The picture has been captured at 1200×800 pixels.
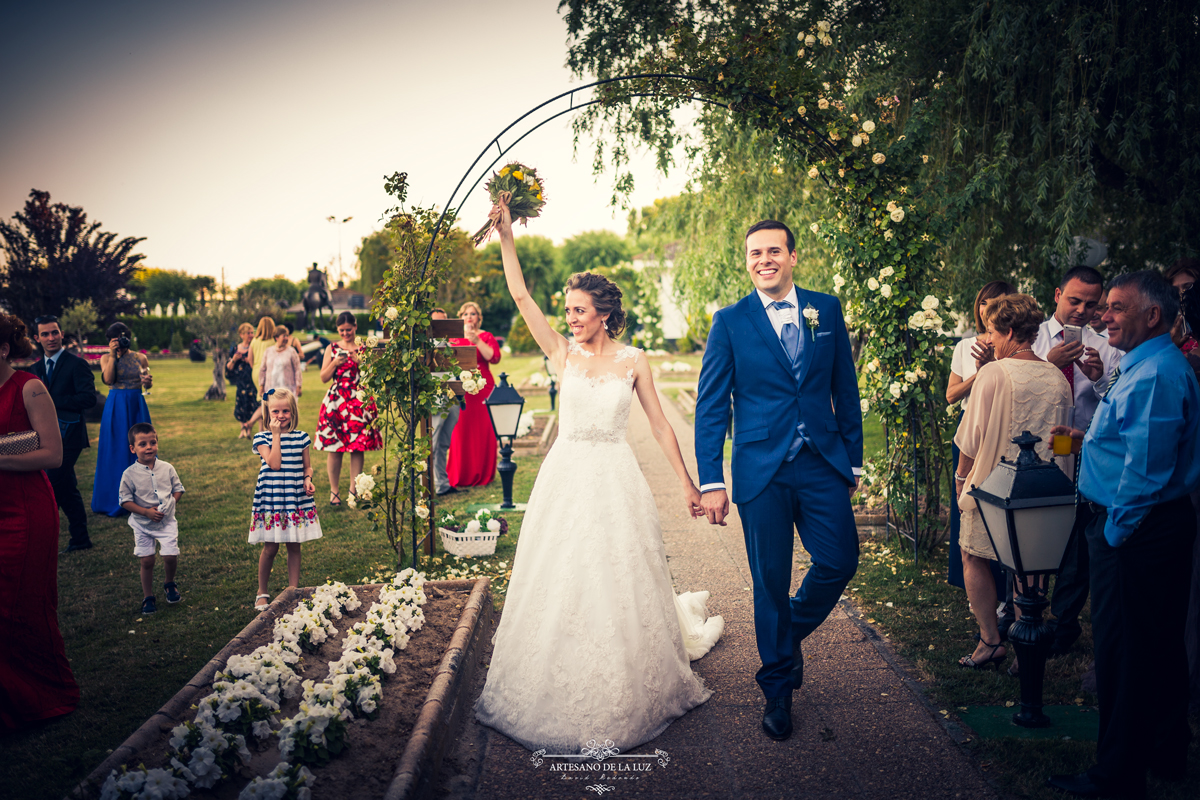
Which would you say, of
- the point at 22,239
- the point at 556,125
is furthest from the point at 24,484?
the point at 22,239

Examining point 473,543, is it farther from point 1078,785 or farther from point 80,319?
point 80,319

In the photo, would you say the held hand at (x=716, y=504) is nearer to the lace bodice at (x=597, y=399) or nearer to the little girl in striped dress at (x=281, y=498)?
the lace bodice at (x=597, y=399)

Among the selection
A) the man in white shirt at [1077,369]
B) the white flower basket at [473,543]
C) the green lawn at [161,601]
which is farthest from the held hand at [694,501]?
the white flower basket at [473,543]

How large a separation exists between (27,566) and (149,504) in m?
1.56

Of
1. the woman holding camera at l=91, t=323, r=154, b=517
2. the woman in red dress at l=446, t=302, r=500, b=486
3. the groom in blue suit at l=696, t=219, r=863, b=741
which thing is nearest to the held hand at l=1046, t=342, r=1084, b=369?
the groom in blue suit at l=696, t=219, r=863, b=741

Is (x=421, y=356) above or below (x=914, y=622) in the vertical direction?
above

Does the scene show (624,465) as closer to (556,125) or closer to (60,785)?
(60,785)

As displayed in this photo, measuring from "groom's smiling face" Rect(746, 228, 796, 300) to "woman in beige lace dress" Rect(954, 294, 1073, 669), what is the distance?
1.32m

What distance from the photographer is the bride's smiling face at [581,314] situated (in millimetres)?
3836

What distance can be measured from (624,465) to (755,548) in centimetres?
78

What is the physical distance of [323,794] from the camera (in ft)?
8.96

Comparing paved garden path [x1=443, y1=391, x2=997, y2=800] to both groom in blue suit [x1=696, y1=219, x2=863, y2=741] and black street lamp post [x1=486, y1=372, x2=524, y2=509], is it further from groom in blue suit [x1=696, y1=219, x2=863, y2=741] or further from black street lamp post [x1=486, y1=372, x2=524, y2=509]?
black street lamp post [x1=486, y1=372, x2=524, y2=509]

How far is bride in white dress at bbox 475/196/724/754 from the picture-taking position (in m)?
3.36

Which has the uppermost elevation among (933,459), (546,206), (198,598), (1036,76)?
(1036,76)
